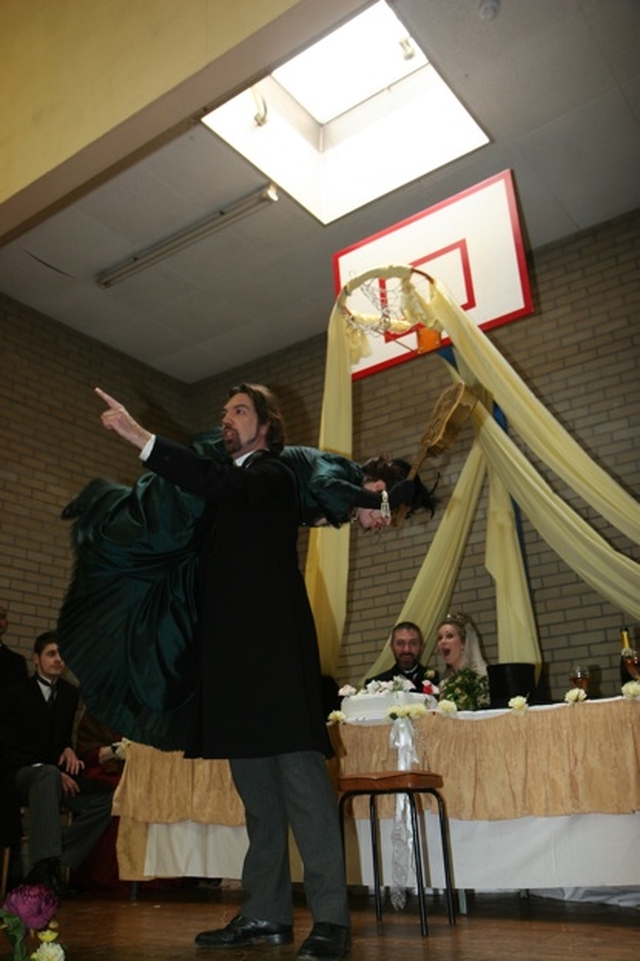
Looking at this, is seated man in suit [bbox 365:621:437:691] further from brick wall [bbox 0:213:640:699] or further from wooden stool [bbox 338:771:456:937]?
wooden stool [bbox 338:771:456:937]

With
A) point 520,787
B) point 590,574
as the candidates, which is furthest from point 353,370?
point 520,787

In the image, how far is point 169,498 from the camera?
232 cm

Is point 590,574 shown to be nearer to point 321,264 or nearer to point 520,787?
point 520,787

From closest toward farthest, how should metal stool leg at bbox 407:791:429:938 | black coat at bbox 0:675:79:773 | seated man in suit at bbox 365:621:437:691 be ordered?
metal stool leg at bbox 407:791:429:938
black coat at bbox 0:675:79:773
seated man in suit at bbox 365:621:437:691

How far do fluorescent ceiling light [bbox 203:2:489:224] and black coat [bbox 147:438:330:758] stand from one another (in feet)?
12.2

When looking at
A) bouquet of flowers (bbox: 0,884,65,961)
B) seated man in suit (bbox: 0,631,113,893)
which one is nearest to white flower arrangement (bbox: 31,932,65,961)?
bouquet of flowers (bbox: 0,884,65,961)

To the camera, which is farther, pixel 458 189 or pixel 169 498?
pixel 458 189

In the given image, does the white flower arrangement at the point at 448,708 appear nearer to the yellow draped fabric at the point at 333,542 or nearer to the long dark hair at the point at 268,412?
the yellow draped fabric at the point at 333,542

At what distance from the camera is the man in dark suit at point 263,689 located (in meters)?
2.12

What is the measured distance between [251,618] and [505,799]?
5.14ft

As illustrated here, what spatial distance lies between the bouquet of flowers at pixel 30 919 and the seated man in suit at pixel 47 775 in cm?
282

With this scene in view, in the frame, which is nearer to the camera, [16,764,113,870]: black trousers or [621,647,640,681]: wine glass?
[621,647,640,681]: wine glass

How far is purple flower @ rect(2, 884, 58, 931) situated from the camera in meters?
1.50

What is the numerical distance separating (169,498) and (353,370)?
2843 millimetres
